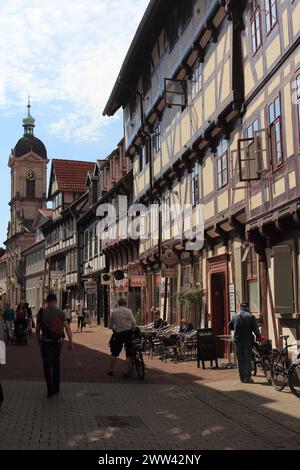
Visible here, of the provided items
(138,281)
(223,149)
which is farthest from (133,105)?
(223,149)

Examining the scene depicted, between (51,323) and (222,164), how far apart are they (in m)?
8.09

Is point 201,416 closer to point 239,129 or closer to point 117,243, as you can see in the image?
point 239,129

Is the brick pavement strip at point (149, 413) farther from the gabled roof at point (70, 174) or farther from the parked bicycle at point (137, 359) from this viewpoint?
the gabled roof at point (70, 174)

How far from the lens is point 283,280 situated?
1276 centimetres

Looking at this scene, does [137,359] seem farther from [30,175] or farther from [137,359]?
[30,175]

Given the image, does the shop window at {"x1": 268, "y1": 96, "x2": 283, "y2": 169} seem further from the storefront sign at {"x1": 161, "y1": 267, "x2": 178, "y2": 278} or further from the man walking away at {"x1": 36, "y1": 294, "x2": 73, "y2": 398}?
the storefront sign at {"x1": 161, "y1": 267, "x2": 178, "y2": 278}

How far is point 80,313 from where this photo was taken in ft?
115

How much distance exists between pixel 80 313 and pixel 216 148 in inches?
776

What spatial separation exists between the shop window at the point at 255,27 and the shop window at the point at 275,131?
1942 mm

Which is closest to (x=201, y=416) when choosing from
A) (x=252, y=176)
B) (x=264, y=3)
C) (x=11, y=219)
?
(x=252, y=176)

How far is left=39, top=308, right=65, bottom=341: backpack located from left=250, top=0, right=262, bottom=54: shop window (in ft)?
25.6

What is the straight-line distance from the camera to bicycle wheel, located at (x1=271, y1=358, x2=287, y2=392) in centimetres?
1125

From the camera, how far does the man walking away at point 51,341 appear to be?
34.5ft

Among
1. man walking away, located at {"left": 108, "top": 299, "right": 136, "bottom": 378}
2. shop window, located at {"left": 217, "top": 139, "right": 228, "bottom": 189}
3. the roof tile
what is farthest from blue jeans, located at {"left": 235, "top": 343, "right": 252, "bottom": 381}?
the roof tile
